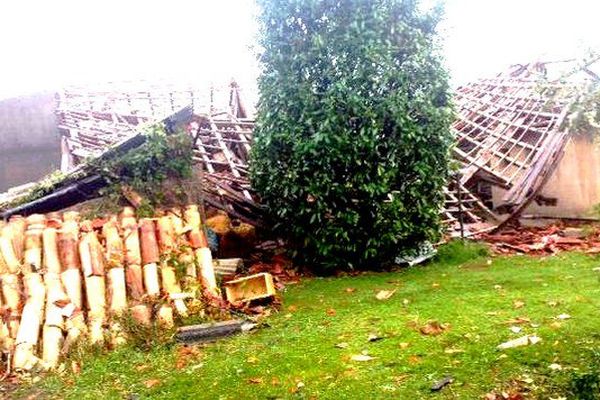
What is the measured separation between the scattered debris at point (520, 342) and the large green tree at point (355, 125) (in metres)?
3.07

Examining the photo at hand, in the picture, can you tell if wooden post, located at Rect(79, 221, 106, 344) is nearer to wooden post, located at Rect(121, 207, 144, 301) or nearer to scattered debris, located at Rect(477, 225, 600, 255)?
wooden post, located at Rect(121, 207, 144, 301)

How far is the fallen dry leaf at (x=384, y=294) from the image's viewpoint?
6.33 metres

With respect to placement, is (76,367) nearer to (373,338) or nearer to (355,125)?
(373,338)

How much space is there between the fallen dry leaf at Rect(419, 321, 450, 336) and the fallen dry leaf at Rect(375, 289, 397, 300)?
116 centimetres

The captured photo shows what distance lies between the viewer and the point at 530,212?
36.4ft

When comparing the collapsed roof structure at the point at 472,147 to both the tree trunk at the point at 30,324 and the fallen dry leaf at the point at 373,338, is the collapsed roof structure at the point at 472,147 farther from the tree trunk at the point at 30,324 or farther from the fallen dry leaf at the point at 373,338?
the fallen dry leaf at the point at 373,338

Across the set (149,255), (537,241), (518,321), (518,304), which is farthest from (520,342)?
(537,241)

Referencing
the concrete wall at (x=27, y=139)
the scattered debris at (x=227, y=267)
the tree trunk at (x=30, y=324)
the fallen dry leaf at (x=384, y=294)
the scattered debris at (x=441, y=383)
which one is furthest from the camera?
the concrete wall at (x=27, y=139)

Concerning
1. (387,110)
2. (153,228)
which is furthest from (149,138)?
(387,110)

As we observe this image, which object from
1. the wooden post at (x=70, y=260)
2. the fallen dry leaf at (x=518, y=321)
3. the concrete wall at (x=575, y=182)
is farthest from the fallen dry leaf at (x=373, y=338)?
the concrete wall at (x=575, y=182)

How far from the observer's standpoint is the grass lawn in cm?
402


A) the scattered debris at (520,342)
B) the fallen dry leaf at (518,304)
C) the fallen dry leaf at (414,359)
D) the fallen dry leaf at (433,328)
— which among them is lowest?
the fallen dry leaf at (414,359)

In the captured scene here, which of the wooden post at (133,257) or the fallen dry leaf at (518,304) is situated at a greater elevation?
the wooden post at (133,257)

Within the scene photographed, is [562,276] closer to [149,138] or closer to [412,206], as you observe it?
[412,206]
